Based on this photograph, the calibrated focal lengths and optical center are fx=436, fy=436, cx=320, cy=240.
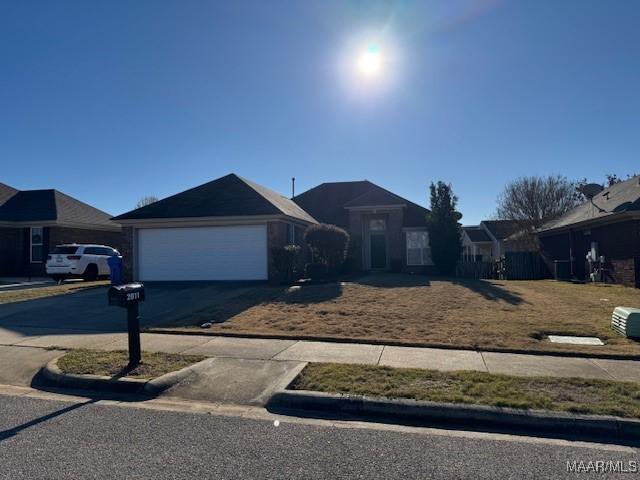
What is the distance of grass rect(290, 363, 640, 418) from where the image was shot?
4742 millimetres

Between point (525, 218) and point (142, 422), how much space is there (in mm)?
37080

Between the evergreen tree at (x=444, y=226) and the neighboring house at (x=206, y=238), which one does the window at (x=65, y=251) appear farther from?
the evergreen tree at (x=444, y=226)

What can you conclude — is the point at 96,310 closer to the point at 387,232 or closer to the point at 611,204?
the point at 387,232

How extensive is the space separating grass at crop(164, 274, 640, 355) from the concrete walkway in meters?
→ 0.51

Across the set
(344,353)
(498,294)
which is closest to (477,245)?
(498,294)

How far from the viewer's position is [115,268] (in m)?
15.8

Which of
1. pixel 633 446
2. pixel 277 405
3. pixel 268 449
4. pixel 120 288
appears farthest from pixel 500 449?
pixel 120 288

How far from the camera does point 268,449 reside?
3.97 meters

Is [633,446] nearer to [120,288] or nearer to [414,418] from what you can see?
[414,418]

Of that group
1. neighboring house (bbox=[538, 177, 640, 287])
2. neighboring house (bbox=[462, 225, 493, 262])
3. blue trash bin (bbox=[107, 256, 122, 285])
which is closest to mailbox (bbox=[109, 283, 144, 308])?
blue trash bin (bbox=[107, 256, 122, 285])

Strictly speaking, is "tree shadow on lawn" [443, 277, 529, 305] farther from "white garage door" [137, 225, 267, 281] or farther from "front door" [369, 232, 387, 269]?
"front door" [369, 232, 387, 269]

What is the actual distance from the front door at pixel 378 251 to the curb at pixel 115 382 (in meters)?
19.4

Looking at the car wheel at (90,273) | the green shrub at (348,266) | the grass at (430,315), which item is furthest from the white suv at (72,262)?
the green shrub at (348,266)

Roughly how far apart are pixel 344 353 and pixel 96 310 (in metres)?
7.70
